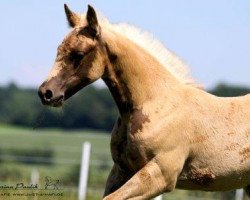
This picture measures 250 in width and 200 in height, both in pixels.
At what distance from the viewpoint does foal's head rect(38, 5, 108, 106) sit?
743 centimetres

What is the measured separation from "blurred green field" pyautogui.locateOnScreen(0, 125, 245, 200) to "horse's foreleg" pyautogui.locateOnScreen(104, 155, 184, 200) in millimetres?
2119

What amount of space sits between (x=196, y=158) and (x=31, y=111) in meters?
75.0

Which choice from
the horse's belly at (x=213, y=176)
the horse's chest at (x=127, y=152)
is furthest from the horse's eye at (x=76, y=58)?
the horse's belly at (x=213, y=176)

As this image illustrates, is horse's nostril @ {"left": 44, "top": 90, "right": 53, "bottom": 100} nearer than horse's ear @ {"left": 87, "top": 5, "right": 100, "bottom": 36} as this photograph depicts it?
Yes

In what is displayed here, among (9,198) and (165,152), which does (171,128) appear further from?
(9,198)

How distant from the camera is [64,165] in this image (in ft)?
133

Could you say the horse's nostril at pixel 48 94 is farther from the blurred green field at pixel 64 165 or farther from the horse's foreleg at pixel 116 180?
the blurred green field at pixel 64 165

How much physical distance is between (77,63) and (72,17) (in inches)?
22.9

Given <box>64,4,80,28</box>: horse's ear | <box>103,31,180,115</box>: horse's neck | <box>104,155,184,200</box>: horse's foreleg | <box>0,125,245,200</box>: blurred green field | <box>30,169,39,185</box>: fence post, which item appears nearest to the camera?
<box>104,155,184,200</box>: horse's foreleg

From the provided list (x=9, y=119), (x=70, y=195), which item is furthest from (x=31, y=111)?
(x=70, y=195)

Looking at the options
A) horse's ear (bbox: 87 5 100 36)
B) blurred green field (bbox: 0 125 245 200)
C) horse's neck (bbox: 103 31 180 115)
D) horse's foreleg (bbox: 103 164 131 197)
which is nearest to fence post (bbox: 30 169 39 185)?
blurred green field (bbox: 0 125 245 200)

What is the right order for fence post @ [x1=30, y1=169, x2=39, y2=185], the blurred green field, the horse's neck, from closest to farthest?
the horse's neck < fence post @ [x1=30, y1=169, x2=39, y2=185] < the blurred green field

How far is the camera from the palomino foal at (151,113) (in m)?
7.48

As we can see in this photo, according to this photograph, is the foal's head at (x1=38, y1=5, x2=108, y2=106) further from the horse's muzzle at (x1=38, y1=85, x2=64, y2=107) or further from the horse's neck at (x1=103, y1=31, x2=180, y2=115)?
the horse's neck at (x1=103, y1=31, x2=180, y2=115)
